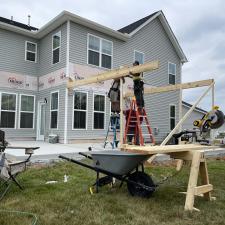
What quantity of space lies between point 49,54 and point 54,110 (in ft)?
8.64

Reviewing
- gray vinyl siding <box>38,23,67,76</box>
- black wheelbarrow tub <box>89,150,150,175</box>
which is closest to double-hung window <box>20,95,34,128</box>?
gray vinyl siding <box>38,23,67,76</box>

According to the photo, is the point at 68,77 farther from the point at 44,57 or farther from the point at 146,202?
the point at 146,202

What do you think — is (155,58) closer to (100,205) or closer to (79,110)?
(79,110)

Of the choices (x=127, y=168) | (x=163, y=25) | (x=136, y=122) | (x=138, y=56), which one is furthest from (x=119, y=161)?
(x=163, y=25)

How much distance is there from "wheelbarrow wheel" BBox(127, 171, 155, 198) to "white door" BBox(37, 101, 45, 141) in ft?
29.1

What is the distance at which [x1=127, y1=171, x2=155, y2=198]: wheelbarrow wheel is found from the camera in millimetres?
3574

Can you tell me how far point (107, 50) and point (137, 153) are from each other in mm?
9733

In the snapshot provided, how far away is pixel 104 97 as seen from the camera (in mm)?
12133

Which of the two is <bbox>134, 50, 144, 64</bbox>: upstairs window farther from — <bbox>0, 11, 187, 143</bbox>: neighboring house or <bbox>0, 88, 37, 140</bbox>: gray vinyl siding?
<bbox>0, 88, 37, 140</bbox>: gray vinyl siding

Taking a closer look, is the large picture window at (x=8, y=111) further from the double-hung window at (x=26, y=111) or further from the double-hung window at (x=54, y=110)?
the double-hung window at (x=54, y=110)

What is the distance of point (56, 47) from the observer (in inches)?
460

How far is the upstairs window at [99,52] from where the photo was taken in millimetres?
11766

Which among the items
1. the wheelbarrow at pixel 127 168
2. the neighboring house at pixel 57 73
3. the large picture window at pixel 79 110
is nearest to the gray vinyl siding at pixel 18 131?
the neighboring house at pixel 57 73

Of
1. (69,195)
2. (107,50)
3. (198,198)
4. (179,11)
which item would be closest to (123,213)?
(69,195)
